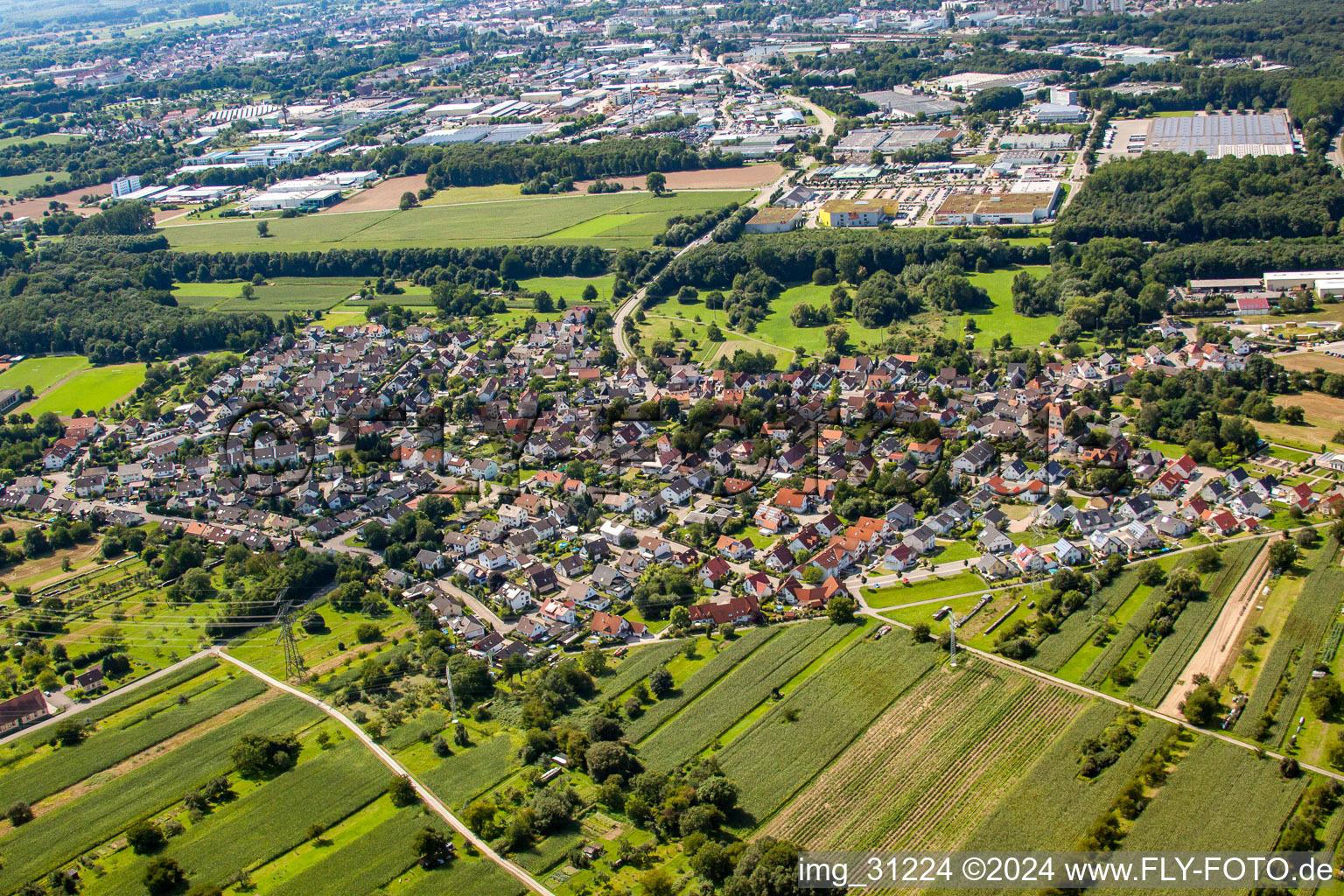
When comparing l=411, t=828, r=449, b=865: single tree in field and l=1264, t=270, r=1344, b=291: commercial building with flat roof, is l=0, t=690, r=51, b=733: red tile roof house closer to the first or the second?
l=411, t=828, r=449, b=865: single tree in field

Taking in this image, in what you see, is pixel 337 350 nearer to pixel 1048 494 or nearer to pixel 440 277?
pixel 440 277

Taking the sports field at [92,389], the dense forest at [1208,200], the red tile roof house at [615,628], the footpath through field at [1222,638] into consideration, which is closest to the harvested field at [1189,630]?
the footpath through field at [1222,638]

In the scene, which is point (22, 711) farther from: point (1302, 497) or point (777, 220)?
point (777, 220)

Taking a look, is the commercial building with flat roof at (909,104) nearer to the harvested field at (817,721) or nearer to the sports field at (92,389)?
the sports field at (92,389)

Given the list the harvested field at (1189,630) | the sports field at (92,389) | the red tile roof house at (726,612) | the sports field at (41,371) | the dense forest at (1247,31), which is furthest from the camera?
the dense forest at (1247,31)

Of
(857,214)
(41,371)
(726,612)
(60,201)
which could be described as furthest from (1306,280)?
(60,201)
